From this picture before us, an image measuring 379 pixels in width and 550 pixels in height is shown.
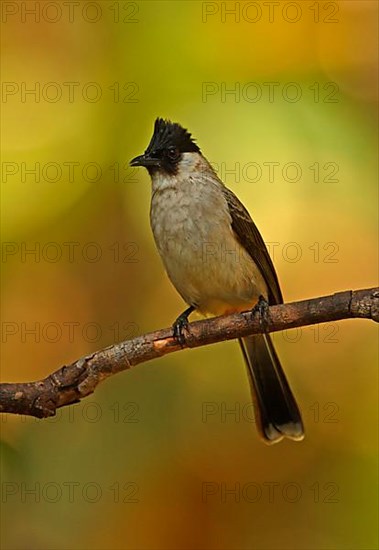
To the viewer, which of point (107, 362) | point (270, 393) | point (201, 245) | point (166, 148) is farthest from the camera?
point (270, 393)

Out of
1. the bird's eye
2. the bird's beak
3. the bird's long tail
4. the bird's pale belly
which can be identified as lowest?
the bird's long tail

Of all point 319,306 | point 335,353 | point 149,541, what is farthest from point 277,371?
point 319,306

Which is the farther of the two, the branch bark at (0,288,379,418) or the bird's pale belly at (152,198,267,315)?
the bird's pale belly at (152,198,267,315)

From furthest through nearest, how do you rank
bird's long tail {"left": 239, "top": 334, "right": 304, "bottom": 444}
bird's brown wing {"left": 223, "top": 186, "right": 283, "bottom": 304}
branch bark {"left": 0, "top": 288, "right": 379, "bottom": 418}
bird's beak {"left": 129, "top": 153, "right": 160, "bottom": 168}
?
1. bird's long tail {"left": 239, "top": 334, "right": 304, "bottom": 444}
2. bird's brown wing {"left": 223, "top": 186, "right": 283, "bottom": 304}
3. bird's beak {"left": 129, "top": 153, "right": 160, "bottom": 168}
4. branch bark {"left": 0, "top": 288, "right": 379, "bottom": 418}

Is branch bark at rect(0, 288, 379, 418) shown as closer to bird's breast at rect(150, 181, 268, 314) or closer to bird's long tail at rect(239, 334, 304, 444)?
bird's breast at rect(150, 181, 268, 314)

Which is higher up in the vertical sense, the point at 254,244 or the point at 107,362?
the point at 254,244

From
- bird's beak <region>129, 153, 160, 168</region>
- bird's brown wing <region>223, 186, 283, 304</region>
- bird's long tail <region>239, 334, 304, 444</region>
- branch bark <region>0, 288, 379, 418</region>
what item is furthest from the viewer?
bird's long tail <region>239, 334, 304, 444</region>

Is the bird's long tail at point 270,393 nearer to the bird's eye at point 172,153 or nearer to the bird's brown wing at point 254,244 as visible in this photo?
the bird's brown wing at point 254,244

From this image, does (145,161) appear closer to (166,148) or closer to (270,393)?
(166,148)

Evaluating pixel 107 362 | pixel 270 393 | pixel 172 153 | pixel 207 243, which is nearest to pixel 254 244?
pixel 207 243

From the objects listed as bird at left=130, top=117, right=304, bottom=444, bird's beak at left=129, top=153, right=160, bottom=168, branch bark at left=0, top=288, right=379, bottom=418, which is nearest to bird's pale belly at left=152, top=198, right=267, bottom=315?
bird at left=130, top=117, right=304, bottom=444
